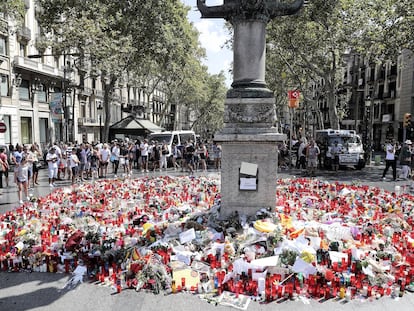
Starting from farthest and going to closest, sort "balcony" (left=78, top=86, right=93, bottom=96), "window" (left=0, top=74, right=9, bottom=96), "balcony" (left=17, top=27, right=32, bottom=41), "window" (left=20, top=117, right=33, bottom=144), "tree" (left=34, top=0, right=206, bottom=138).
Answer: "balcony" (left=78, top=86, right=93, bottom=96)
"window" (left=20, top=117, right=33, bottom=144)
"balcony" (left=17, top=27, right=32, bottom=41)
"window" (left=0, top=74, right=9, bottom=96)
"tree" (left=34, top=0, right=206, bottom=138)

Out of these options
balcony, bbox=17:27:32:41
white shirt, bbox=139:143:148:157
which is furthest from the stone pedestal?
balcony, bbox=17:27:32:41

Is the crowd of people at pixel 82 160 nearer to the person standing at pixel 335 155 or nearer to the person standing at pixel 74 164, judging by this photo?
the person standing at pixel 74 164

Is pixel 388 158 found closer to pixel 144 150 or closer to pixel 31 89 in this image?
pixel 144 150

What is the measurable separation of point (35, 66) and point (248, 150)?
33433mm

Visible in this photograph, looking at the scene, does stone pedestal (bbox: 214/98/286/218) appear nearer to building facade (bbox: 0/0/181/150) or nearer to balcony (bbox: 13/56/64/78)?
building facade (bbox: 0/0/181/150)

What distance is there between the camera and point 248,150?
6.91 m

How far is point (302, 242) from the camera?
19.3 feet

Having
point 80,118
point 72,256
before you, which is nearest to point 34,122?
point 80,118

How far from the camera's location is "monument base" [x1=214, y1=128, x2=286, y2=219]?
6.78 meters

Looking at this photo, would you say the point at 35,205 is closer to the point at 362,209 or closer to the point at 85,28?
the point at 362,209

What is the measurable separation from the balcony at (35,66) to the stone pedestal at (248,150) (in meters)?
31.0

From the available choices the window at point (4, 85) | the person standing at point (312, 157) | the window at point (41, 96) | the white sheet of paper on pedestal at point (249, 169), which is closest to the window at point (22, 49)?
the window at point (4, 85)

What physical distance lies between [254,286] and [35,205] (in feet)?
23.7

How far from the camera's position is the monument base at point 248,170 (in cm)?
678
